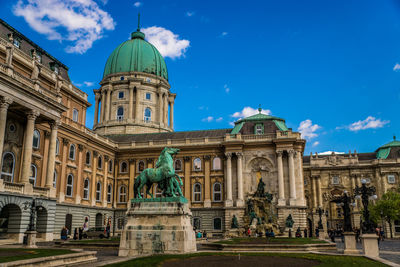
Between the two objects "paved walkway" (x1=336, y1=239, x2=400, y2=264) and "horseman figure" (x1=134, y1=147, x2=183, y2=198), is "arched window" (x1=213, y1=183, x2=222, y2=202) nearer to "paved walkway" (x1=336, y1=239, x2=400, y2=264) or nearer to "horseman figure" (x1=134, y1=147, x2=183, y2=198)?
"paved walkway" (x1=336, y1=239, x2=400, y2=264)

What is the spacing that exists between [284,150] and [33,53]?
33.3m

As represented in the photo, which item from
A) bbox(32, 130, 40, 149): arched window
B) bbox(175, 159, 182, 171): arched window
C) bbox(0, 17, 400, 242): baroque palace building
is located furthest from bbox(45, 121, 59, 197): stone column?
bbox(175, 159, 182, 171): arched window

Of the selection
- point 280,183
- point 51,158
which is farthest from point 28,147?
point 280,183

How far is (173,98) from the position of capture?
251 feet

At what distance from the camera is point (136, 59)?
72.5m

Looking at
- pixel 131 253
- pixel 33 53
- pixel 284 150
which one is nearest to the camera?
pixel 131 253

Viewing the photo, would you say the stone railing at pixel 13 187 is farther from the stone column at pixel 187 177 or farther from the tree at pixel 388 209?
the tree at pixel 388 209

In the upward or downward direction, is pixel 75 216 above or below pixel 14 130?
below

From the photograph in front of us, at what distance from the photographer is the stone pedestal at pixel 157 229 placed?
18.7 meters

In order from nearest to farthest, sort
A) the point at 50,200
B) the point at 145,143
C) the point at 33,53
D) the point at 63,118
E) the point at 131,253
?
1. the point at 131,253
2. the point at 50,200
3. the point at 33,53
4. the point at 63,118
5. the point at 145,143

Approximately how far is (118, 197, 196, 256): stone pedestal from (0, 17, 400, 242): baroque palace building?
14481mm

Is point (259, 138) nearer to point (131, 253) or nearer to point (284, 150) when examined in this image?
point (284, 150)

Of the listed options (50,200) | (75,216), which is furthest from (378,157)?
(50,200)

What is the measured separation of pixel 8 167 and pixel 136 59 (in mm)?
42300
